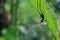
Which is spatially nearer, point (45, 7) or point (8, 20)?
point (45, 7)

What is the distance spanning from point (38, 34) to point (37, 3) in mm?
801

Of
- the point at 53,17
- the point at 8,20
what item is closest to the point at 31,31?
the point at 8,20

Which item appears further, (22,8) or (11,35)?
(22,8)

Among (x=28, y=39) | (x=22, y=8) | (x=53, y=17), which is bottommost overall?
(x=28, y=39)

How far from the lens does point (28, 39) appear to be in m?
1.23

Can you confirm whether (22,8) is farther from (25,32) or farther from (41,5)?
(41,5)

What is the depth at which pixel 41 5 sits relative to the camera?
1.27 ft

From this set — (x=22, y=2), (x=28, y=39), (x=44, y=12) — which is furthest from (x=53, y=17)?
(x=22, y=2)

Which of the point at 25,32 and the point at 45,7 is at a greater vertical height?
the point at 45,7

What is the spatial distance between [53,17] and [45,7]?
0.03 meters

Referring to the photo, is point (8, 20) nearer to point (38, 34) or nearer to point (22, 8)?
point (22, 8)

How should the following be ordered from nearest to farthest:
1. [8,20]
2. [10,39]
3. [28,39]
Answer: [10,39] → [28,39] → [8,20]

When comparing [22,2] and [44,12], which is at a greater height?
[44,12]

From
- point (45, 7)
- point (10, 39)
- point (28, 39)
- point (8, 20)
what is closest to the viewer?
point (45, 7)
